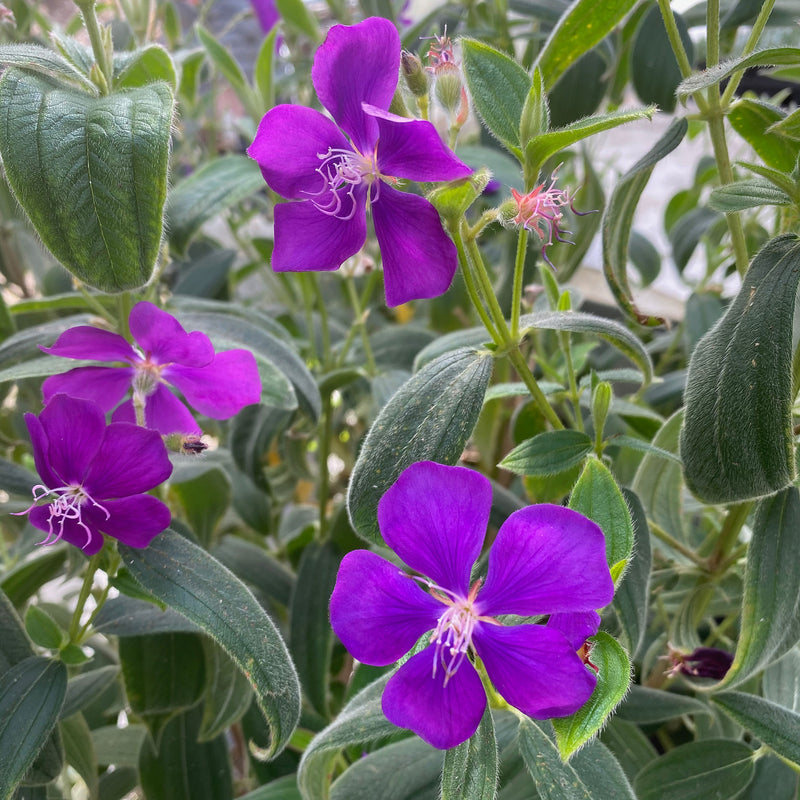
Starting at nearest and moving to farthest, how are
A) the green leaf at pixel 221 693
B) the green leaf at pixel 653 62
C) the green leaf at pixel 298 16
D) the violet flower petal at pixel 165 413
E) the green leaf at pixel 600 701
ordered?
the green leaf at pixel 600 701 < the violet flower petal at pixel 165 413 < the green leaf at pixel 221 693 < the green leaf at pixel 653 62 < the green leaf at pixel 298 16

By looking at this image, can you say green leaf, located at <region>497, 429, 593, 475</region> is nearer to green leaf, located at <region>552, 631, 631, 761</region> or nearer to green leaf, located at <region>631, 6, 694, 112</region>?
green leaf, located at <region>552, 631, 631, 761</region>

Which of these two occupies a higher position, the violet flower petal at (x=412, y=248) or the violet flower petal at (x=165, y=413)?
the violet flower petal at (x=412, y=248)

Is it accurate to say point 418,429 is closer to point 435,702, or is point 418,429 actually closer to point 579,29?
point 435,702

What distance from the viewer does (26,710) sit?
0.48 metres

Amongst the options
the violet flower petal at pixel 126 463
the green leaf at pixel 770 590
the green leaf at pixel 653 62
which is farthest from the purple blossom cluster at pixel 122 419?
the green leaf at pixel 653 62

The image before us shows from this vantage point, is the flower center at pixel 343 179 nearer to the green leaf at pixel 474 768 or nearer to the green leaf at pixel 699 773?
the green leaf at pixel 474 768

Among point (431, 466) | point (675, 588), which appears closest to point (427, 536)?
point (431, 466)

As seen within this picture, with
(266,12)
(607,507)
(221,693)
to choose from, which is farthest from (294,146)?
(266,12)

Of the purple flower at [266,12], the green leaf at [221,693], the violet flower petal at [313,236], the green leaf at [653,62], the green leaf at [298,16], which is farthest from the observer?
the purple flower at [266,12]

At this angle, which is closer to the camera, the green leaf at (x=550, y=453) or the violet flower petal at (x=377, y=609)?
the violet flower petal at (x=377, y=609)

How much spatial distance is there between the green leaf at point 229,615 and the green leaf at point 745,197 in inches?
13.0

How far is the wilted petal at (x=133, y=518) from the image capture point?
47cm

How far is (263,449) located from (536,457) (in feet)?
1.26

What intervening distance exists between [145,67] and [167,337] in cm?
24
